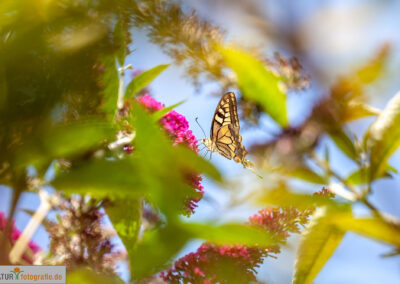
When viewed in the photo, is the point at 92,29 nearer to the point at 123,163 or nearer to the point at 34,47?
the point at 34,47

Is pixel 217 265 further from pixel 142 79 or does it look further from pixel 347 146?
pixel 142 79

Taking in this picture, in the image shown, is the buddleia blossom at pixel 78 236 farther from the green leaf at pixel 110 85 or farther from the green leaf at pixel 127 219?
the green leaf at pixel 110 85

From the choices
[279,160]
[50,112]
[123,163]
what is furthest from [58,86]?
[279,160]

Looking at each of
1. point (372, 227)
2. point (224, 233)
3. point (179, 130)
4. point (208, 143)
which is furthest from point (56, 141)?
point (208, 143)

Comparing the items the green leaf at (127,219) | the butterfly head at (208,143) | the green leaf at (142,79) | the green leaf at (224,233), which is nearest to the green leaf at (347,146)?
the green leaf at (224,233)

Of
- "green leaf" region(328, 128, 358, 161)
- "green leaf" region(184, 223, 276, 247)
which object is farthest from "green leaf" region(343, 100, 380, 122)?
"green leaf" region(184, 223, 276, 247)

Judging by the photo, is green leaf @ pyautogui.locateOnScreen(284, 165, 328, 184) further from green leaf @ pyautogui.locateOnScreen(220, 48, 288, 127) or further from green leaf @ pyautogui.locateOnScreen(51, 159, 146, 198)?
green leaf @ pyautogui.locateOnScreen(51, 159, 146, 198)
